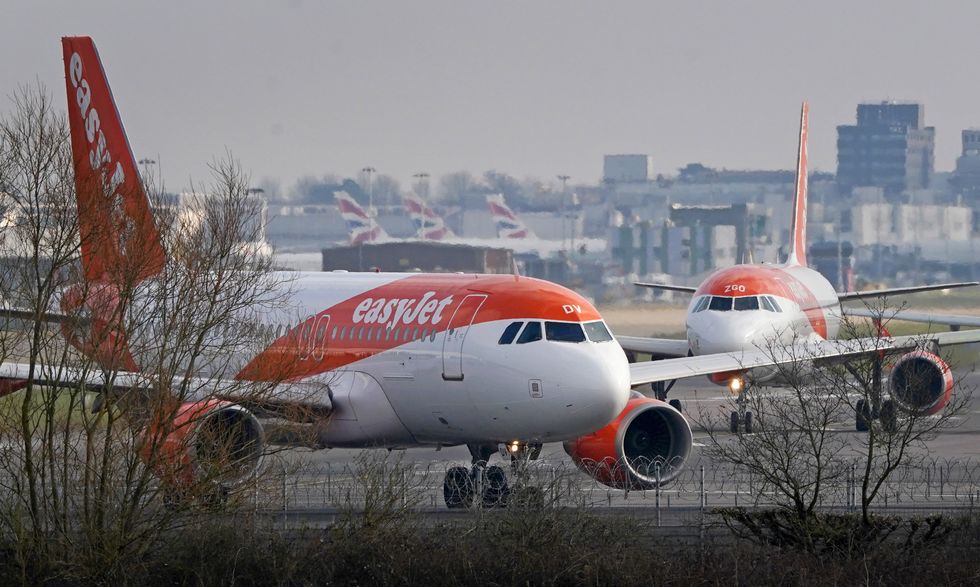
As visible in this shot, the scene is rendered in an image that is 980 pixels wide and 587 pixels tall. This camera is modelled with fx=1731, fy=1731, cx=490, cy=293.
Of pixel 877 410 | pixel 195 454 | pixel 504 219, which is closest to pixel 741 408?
pixel 877 410

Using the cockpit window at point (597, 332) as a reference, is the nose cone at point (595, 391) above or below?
below

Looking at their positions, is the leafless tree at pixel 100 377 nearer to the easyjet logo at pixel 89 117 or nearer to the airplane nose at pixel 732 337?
the easyjet logo at pixel 89 117

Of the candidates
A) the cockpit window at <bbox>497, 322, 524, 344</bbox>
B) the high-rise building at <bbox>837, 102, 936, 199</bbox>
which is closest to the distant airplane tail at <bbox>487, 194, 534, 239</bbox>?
the high-rise building at <bbox>837, 102, 936, 199</bbox>

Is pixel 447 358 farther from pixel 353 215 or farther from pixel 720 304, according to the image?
pixel 353 215

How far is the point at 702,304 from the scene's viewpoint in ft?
141

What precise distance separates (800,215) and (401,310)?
1121 inches

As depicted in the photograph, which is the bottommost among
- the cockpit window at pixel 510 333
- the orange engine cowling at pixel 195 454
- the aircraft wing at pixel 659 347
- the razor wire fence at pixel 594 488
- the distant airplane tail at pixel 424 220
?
the razor wire fence at pixel 594 488

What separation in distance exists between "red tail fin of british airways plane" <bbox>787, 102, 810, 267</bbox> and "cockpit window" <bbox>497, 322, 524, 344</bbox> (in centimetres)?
2660

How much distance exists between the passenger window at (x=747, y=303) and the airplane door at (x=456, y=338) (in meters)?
15.6

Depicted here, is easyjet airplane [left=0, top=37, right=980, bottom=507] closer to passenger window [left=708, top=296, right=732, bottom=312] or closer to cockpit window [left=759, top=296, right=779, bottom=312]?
passenger window [left=708, top=296, right=732, bottom=312]

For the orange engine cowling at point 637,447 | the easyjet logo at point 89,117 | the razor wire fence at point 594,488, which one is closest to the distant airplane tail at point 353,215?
the easyjet logo at point 89,117

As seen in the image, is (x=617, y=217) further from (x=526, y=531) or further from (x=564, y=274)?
(x=526, y=531)

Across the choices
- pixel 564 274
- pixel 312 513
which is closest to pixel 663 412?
pixel 312 513

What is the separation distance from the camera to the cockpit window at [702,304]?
140 ft
